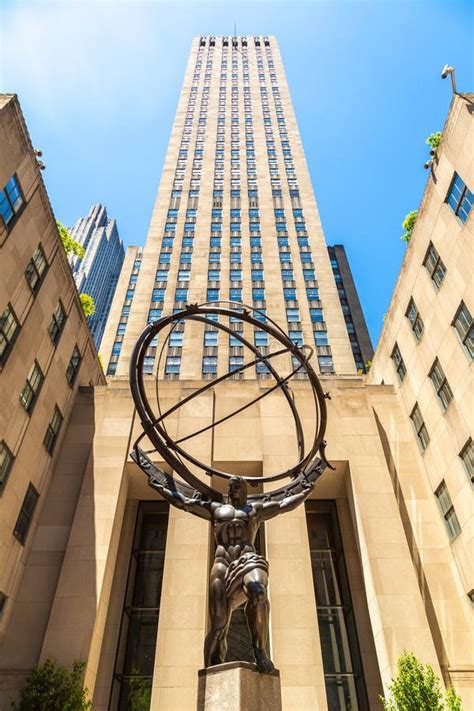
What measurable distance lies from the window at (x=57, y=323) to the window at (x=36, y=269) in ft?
7.15

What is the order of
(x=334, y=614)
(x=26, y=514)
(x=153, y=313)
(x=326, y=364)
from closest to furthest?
1. (x=26, y=514)
2. (x=334, y=614)
3. (x=326, y=364)
4. (x=153, y=313)

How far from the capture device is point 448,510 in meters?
19.3

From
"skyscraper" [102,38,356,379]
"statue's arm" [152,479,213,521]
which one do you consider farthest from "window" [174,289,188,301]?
"statue's arm" [152,479,213,521]

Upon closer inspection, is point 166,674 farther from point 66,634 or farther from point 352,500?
point 352,500

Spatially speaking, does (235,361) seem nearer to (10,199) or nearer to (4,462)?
(10,199)

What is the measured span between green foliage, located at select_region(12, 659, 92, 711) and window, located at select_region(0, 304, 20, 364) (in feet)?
36.7

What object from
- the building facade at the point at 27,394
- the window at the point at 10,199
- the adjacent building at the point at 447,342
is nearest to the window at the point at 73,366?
the building facade at the point at 27,394

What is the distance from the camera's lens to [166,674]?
16.0 metres

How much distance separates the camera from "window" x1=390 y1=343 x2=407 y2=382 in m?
24.5

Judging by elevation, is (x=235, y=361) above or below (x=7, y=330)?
above

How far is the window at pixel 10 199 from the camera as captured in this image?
60.0ft

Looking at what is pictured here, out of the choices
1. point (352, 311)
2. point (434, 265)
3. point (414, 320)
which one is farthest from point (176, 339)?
point (434, 265)

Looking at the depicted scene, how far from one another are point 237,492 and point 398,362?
57.8 ft

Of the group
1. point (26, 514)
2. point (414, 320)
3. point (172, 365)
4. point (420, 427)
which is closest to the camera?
point (26, 514)
